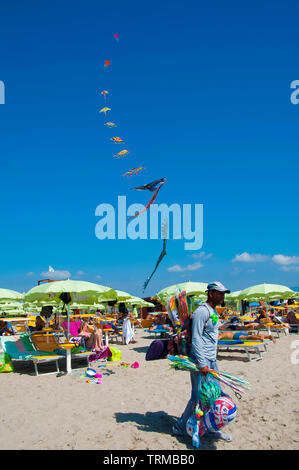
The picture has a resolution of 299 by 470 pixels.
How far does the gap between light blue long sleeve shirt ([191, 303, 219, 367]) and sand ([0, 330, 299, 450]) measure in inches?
38.7

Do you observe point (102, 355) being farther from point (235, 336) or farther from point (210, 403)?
point (210, 403)

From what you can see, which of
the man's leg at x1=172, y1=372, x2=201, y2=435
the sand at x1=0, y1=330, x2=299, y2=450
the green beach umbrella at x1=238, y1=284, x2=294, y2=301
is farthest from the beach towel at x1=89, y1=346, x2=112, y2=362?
the green beach umbrella at x1=238, y1=284, x2=294, y2=301

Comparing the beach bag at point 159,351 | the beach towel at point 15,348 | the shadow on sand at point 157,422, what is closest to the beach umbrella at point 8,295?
the beach towel at point 15,348

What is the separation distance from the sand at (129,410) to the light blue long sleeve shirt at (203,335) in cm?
98

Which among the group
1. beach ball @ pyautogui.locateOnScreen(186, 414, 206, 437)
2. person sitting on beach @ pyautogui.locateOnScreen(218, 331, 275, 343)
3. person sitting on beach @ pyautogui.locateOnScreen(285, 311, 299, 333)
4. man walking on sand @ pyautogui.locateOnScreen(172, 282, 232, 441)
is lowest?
person sitting on beach @ pyautogui.locateOnScreen(285, 311, 299, 333)

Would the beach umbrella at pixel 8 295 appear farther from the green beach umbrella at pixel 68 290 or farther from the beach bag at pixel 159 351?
the beach bag at pixel 159 351

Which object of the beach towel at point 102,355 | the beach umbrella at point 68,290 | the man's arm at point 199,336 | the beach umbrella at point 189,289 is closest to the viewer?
the man's arm at point 199,336

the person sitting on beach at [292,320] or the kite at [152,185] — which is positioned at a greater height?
the kite at [152,185]

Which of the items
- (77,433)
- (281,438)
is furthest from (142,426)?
(281,438)

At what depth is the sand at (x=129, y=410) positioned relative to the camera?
3559 mm

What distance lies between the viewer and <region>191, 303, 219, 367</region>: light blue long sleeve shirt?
10.5 feet

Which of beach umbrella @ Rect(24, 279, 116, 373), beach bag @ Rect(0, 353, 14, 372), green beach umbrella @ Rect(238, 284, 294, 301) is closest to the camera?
beach umbrella @ Rect(24, 279, 116, 373)

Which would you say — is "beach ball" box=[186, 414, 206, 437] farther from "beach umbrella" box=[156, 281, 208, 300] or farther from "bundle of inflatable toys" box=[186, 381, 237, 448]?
"beach umbrella" box=[156, 281, 208, 300]
